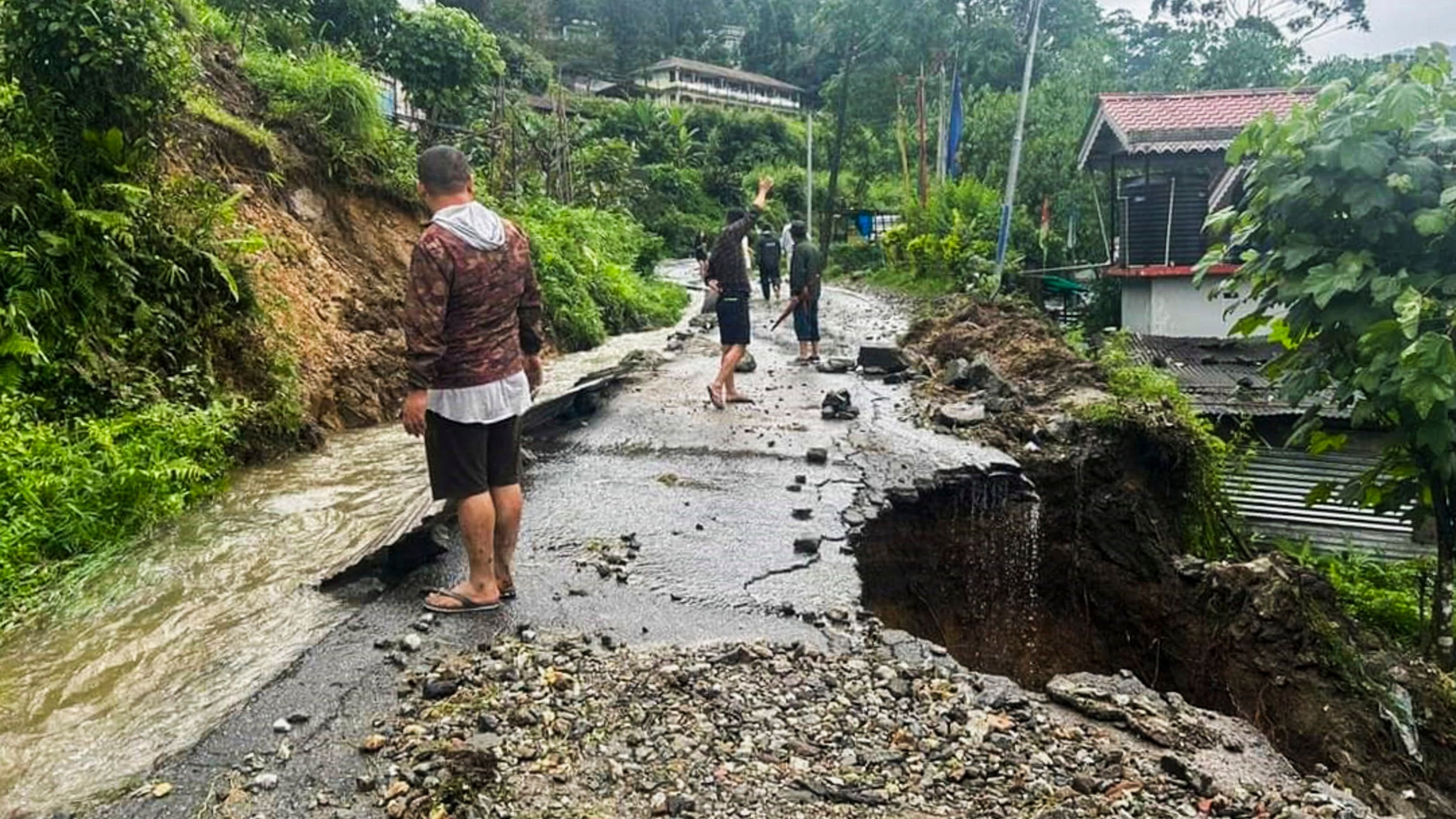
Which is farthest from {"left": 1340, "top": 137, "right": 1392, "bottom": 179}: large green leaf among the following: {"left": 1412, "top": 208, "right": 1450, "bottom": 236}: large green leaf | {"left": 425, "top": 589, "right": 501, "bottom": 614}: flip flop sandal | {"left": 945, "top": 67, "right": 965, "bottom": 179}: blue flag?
{"left": 945, "top": 67, "right": 965, "bottom": 179}: blue flag

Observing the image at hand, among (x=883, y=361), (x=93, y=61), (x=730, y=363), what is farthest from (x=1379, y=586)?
(x=93, y=61)

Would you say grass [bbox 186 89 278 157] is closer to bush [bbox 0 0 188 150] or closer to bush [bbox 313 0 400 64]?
bush [bbox 0 0 188 150]

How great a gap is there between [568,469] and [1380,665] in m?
5.87

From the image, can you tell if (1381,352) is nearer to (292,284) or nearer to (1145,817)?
(1145,817)

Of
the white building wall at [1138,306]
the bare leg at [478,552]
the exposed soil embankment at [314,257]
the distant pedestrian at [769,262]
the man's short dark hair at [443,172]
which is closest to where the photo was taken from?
the man's short dark hair at [443,172]

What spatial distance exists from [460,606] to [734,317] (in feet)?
18.2

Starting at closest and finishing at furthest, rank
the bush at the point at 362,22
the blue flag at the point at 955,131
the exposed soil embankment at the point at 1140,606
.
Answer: the exposed soil embankment at the point at 1140,606 → the bush at the point at 362,22 → the blue flag at the point at 955,131

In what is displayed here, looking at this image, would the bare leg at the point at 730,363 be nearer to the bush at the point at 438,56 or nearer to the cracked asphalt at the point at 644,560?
the cracked asphalt at the point at 644,560

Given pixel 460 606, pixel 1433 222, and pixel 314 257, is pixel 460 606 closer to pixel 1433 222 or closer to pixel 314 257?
pixel 1433 222

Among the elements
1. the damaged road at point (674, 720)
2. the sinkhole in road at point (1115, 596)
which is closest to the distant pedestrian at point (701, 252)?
the sinkhole in road at point (1115, 596)

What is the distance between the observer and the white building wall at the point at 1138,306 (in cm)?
1534

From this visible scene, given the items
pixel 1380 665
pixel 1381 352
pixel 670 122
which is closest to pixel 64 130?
pixel 1381 352

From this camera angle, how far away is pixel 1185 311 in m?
15.0

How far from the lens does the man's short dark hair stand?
13.7ft
